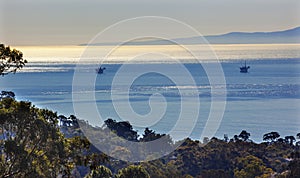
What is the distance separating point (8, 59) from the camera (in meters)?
11.2

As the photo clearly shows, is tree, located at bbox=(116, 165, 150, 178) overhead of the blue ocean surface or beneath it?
beneath

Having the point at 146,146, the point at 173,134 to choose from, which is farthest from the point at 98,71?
the point at 146,146

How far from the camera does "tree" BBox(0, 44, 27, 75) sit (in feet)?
36.2

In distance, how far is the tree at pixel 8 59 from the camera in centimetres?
1102

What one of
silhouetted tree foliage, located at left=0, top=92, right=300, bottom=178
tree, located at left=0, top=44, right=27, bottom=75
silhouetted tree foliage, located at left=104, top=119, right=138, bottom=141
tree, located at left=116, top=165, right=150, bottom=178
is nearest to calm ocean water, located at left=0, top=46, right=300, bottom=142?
silhouetted tree foliage, located at left=104, top=119, right=138, bottom=141

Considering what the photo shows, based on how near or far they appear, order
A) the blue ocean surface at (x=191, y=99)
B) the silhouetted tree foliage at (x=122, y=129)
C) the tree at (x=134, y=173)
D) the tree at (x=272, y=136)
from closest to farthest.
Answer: the tree at (x=134, y=173)
the silhouetted tree foliage at (x=122, y=129)
the tree at (x=272, y=136)
the blue ocean surface at (x=191, y=99)

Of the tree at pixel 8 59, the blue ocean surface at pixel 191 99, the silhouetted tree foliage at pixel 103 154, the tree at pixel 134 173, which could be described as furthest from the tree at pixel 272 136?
the tree at pixel 8 59

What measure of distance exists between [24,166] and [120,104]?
6383 cm

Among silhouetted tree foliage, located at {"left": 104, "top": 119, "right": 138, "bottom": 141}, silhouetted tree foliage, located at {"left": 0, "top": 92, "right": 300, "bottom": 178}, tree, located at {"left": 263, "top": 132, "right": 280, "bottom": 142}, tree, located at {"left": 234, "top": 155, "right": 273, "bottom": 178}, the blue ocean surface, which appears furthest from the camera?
the blue ocean surface

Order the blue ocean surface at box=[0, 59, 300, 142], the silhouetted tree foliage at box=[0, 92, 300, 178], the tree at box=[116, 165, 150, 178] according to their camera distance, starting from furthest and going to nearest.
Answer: the blue ocean surface at box=[0, 59, 300, 142] → the tree at box=[116, 165, 150, 178] → the silhouetted tree foliage at box=[0, 92, 300, 178]

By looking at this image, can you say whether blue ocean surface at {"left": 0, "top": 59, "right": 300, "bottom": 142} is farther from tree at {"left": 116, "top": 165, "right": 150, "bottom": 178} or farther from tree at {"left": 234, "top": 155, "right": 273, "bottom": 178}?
tree at {"left": 116, "top": 165, "right": 150, "bottom": 178}

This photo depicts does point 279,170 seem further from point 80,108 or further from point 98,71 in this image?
point 98,71

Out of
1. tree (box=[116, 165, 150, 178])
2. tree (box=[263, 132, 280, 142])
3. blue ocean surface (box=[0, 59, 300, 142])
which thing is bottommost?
tree (box=[116, 165, 150, 178])

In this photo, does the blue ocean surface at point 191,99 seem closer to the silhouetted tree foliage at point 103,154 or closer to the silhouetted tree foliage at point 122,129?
the silhouetted tree foliage at point 122,129
